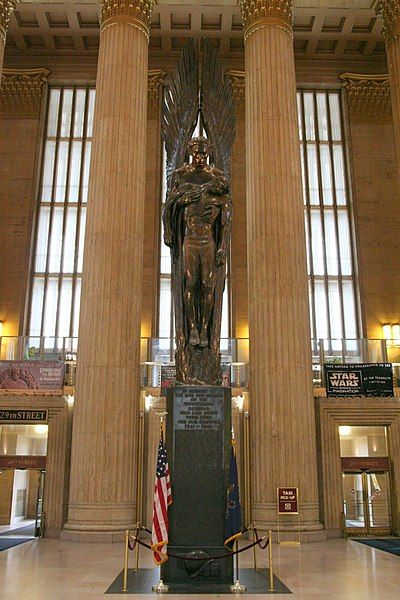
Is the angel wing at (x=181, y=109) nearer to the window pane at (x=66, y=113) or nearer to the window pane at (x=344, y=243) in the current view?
the window pane at (x=344, y=243)

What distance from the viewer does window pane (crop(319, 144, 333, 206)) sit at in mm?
24094

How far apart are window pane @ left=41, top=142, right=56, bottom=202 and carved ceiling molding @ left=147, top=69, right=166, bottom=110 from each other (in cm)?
425

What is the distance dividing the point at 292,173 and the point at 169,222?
26.0ft

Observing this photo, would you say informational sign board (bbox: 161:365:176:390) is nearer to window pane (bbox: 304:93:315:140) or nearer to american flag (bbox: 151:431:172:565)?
american flag (bbox: 151:431:172:565)

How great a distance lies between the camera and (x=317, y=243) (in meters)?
23.5

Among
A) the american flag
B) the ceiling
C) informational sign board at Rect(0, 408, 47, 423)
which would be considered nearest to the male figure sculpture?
the american flag

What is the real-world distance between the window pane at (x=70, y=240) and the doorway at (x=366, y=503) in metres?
12.7

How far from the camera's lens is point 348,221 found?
23.8 m

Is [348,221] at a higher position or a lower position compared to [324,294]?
higher

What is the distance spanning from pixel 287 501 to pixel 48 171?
16364 mm

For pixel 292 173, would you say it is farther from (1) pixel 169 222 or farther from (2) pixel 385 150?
(2) pixel 385 150

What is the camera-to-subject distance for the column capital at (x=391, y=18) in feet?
60.3

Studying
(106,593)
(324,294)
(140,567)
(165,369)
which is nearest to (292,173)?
(165,369)

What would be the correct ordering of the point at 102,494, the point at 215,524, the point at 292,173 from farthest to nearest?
the point at 292,173 < the point at 102,494 < the point at 215,524
